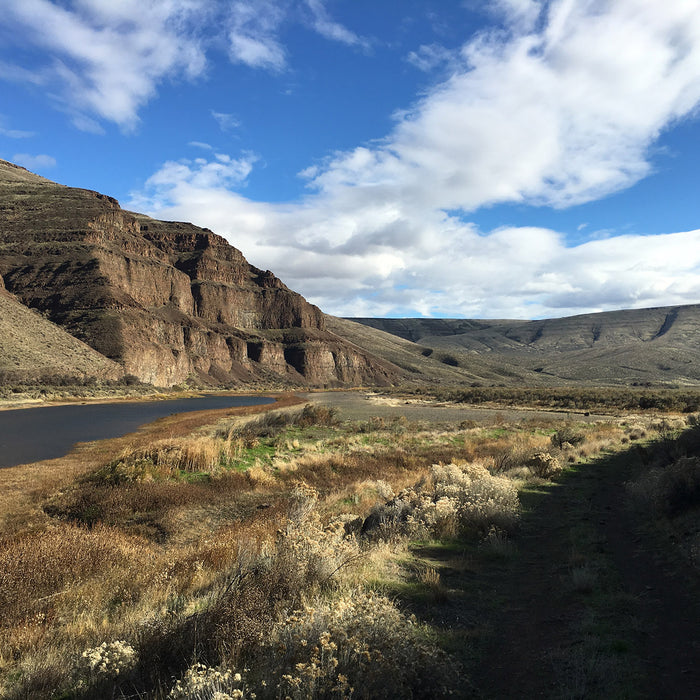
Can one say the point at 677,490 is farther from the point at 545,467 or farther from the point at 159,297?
the point at 159,297

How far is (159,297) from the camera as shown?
13325 centimetres

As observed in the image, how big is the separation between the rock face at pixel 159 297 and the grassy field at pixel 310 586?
9167 centimetres

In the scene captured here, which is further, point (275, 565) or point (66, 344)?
point (66, 344)

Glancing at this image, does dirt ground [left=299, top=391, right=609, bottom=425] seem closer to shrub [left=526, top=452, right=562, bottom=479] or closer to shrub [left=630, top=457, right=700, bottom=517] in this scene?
shrub [left=526, top=452, right=562, bottom=479]

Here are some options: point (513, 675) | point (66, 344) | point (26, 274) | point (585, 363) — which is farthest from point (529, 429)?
point (585, 363)

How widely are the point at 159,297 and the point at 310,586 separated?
14108cm

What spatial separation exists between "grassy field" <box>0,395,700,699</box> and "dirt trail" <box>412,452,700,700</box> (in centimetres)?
4

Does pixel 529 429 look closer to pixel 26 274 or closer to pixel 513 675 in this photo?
pixel 513 675

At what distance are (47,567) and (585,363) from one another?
19788 centimetres

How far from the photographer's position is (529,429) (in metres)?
31.3

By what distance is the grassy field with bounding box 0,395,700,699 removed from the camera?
3730 millimetres

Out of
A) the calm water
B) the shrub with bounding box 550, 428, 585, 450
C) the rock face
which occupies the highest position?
the rock face

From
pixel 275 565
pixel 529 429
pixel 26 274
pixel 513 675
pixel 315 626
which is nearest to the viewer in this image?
pixel 315 626

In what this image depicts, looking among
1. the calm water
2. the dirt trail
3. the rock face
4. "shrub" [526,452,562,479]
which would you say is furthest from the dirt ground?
the rock face
